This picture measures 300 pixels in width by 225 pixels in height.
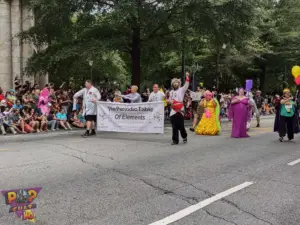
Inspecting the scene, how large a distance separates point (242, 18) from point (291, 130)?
8.88 meters

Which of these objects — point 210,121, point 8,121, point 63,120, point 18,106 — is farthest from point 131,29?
point 8,121

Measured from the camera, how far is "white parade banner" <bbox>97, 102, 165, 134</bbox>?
1166cm

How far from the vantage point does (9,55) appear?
25.2m

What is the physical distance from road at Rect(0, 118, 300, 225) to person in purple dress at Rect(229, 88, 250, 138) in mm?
2062

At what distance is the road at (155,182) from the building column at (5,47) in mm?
16113

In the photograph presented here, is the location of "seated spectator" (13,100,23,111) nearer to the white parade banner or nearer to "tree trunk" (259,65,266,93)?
the white parade banner

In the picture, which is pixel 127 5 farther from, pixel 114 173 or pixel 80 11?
pixel 114 173

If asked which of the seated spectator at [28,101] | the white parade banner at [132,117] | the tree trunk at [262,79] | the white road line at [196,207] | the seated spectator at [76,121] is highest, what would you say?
the tree trunk at [262,79]

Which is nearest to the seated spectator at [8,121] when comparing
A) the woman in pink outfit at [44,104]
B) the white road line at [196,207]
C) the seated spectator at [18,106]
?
the seated spectator at [18,106]

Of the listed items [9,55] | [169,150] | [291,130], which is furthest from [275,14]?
[169,150]

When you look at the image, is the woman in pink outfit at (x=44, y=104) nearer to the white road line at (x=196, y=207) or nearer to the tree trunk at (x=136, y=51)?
the tree trunk at (x=136, y=51)

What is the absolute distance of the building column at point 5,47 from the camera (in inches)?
968

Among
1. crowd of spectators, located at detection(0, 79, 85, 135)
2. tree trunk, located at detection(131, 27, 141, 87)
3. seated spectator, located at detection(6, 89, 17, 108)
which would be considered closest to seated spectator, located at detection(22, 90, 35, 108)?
crowd of spectators, located at detection(0, 79, 85, 135)

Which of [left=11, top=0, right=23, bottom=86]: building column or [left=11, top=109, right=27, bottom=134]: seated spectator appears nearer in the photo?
[left=11, top=109, right=27, bottom=134]: seated spectator
